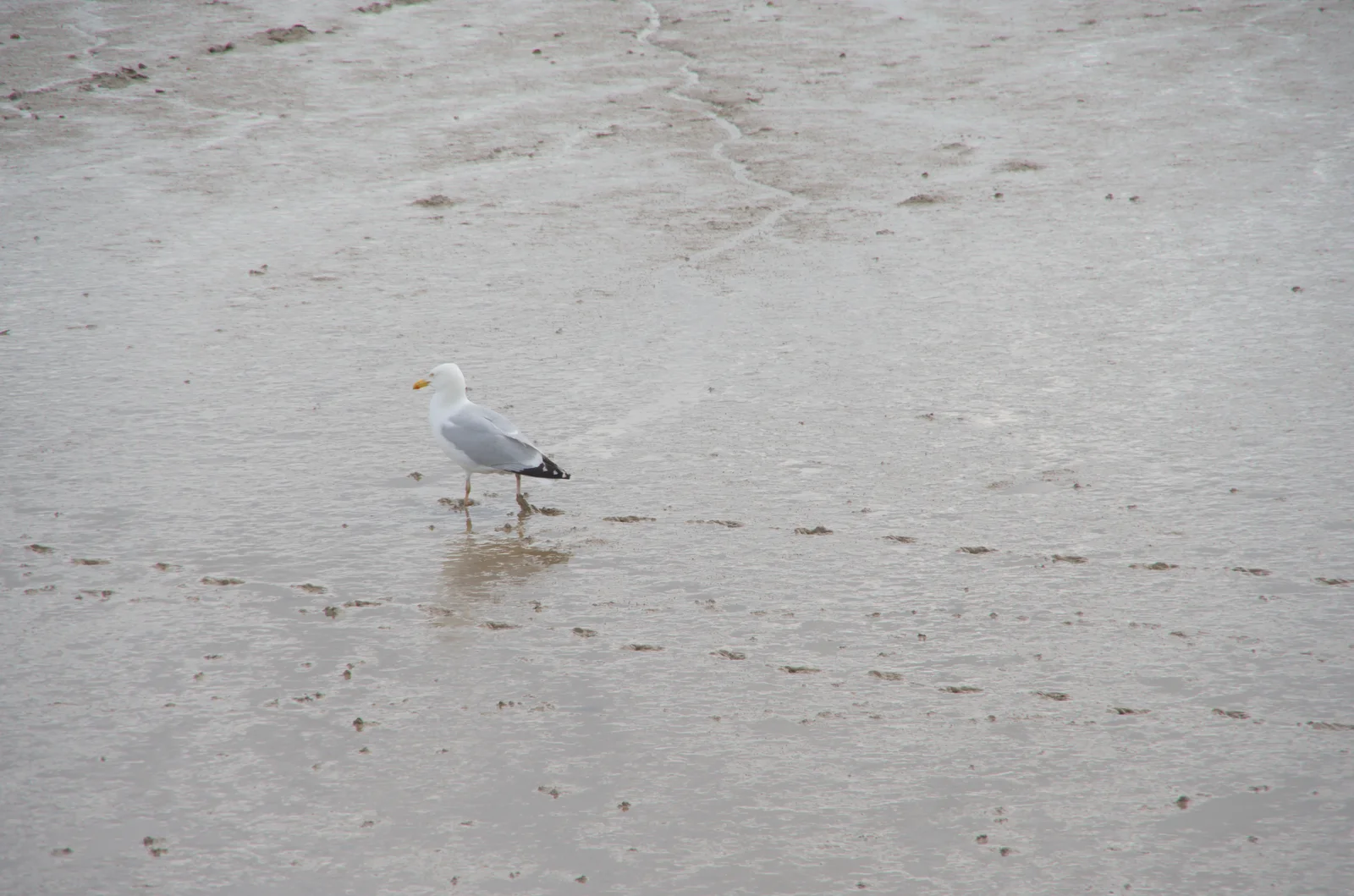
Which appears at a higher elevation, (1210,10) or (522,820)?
(1210,10)

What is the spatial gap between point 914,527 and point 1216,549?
1.26m

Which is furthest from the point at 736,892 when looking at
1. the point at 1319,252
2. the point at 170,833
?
the point at 1319,252

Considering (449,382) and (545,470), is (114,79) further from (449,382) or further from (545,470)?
(545,470)

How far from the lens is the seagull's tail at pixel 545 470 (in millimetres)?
6223

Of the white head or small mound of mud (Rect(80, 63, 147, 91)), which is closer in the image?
the white head

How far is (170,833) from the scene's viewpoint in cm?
411

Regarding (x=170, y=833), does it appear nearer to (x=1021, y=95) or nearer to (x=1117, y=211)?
(x=1117, y=211)

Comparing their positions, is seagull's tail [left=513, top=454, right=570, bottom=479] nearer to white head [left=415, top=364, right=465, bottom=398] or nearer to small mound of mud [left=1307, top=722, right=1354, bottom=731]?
white head [left=415, top=364, right=465, bottom=398]

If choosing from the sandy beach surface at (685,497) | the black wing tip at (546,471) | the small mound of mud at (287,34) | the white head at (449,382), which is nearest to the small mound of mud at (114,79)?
the sandy beach surface at (685,497)

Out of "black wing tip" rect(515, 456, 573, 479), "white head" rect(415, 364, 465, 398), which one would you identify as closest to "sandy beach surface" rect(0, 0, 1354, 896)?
"black wing tip" rect(515, 456, 573, 479)

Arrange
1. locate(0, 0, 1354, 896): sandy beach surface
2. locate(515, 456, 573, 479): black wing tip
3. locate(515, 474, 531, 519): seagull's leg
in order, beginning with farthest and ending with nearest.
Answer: locate(515, 474, 531, 519): seagull's leg
locate(515, 456, 573, 479): black wing tip
locate(0, 0, 1354, 896): sandy beach surface

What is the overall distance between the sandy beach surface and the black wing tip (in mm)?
236

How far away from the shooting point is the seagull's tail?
245 inches

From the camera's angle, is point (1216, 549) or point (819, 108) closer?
point (1216, 549)
